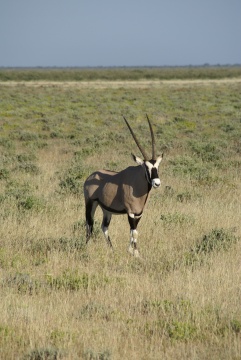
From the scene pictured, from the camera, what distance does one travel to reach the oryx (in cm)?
808

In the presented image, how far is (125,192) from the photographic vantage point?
26.7 feet

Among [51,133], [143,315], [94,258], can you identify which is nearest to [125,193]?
[94,258]

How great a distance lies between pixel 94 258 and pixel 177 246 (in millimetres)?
1401

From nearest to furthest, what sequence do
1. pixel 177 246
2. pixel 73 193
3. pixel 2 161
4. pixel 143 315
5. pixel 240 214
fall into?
pixel 143 315
pixel 177 246
pixel 240 214
pixel 73 193
pixel 2 161

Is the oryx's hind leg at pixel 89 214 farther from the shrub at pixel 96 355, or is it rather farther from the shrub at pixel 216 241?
the shrub at pixel 96 355

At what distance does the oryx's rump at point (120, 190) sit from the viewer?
812 cm

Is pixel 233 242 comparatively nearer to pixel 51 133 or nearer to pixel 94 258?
pixel 94 258

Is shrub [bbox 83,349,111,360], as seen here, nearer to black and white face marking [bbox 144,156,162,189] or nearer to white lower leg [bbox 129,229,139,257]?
black and white face marking [bbox 144,156,162,189]

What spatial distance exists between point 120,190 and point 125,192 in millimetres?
167

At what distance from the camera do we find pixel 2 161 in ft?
56.1

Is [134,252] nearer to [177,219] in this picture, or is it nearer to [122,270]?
[122,270]

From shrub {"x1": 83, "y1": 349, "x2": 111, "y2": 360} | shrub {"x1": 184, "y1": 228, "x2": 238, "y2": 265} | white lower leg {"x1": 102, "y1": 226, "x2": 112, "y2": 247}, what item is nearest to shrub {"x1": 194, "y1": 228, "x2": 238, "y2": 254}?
shrub {"x1": 184, "y1": 228, "x2": 238, "y2": 265}

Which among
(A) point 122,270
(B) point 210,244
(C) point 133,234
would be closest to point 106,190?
(C) point 133,234

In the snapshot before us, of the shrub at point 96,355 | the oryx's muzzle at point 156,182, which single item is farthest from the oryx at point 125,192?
the shrub at point 96,355
